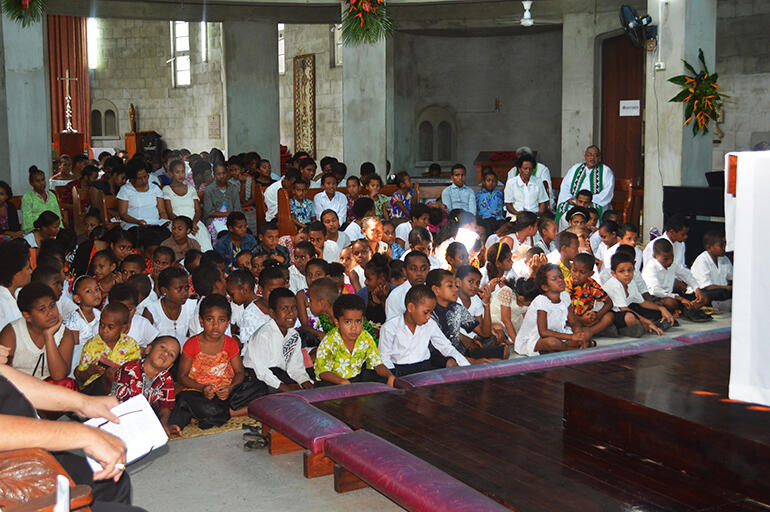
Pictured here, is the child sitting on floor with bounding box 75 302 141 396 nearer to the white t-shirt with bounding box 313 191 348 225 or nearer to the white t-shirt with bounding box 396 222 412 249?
the white t-shirt with bounding box 396 222 412 249

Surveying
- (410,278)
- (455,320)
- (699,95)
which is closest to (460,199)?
(699,95)

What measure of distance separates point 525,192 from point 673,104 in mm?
1986

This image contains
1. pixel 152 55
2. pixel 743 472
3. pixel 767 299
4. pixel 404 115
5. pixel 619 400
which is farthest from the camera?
pixel 152 55

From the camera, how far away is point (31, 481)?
220cm

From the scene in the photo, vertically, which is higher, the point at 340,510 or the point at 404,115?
the point at 404,115

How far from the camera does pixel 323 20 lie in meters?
13.9

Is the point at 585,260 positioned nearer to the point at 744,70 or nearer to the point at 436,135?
the point at 744,70

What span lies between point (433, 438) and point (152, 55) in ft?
70.2

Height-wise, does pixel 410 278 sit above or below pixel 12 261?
below

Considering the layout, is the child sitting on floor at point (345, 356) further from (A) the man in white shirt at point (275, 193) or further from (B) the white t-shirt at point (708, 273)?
(A) the man in white shirt at point (275, 193)

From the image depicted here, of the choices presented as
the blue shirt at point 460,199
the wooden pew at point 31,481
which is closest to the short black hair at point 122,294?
the wooden pew at point 31,481

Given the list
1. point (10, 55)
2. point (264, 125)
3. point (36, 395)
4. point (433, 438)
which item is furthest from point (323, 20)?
point (36, 395)

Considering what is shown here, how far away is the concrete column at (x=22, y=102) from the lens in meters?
10.2

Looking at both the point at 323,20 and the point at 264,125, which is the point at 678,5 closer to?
the point at 323,20
